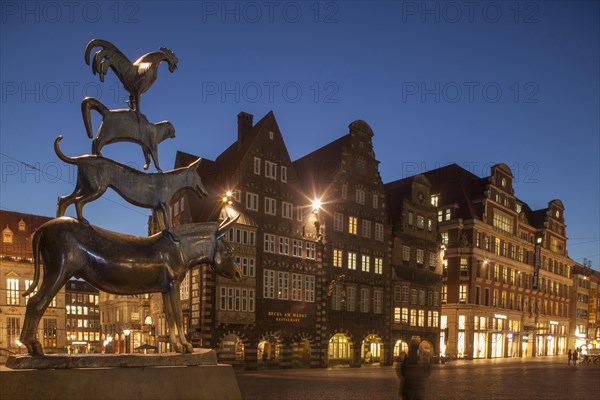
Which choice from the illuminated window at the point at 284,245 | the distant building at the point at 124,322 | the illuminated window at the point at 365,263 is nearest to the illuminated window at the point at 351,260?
the illuminated window at the point at 365,263

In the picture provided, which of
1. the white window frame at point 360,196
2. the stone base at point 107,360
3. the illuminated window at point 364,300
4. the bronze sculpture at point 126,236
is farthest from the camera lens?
the illuminated window at point 364,300

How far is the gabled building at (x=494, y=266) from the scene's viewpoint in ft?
211

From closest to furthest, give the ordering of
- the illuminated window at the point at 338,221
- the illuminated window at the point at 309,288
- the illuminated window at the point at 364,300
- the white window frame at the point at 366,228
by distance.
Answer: the illuminated window at the point at 309,288 → the illuminated window at the point at 338,221 → the illuminated window at the point at 364,300 → the white window frame at the point at 366,228

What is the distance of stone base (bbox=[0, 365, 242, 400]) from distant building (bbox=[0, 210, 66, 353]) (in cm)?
4819

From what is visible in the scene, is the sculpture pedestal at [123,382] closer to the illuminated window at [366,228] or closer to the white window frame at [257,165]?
the white window frame at [257,165]

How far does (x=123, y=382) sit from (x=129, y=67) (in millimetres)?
4492

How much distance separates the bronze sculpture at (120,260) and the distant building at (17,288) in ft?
157

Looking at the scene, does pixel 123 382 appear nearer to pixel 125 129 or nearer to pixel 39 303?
pixel 39 303

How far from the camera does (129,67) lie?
28.5 ft

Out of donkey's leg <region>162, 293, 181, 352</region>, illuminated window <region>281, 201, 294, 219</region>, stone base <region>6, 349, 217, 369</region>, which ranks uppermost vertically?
illuminated window <region>281, 201, 294, 219</region>

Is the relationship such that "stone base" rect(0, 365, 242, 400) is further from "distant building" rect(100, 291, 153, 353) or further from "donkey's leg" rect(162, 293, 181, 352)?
"distant building" rect(100, 291, 153, 353)

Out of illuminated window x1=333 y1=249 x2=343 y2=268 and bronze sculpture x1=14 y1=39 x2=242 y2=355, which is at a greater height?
bronze sculpture x1=14 y1=39 x2=242 y2=355

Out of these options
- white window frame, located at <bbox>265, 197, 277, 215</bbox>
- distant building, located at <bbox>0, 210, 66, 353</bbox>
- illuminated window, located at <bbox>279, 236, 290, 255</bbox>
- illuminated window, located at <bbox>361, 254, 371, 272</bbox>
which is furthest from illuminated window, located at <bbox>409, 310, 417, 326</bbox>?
distant building, located at <bbox>0, 210, 66, 353</bbox>

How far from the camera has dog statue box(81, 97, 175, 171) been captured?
8328 mm
